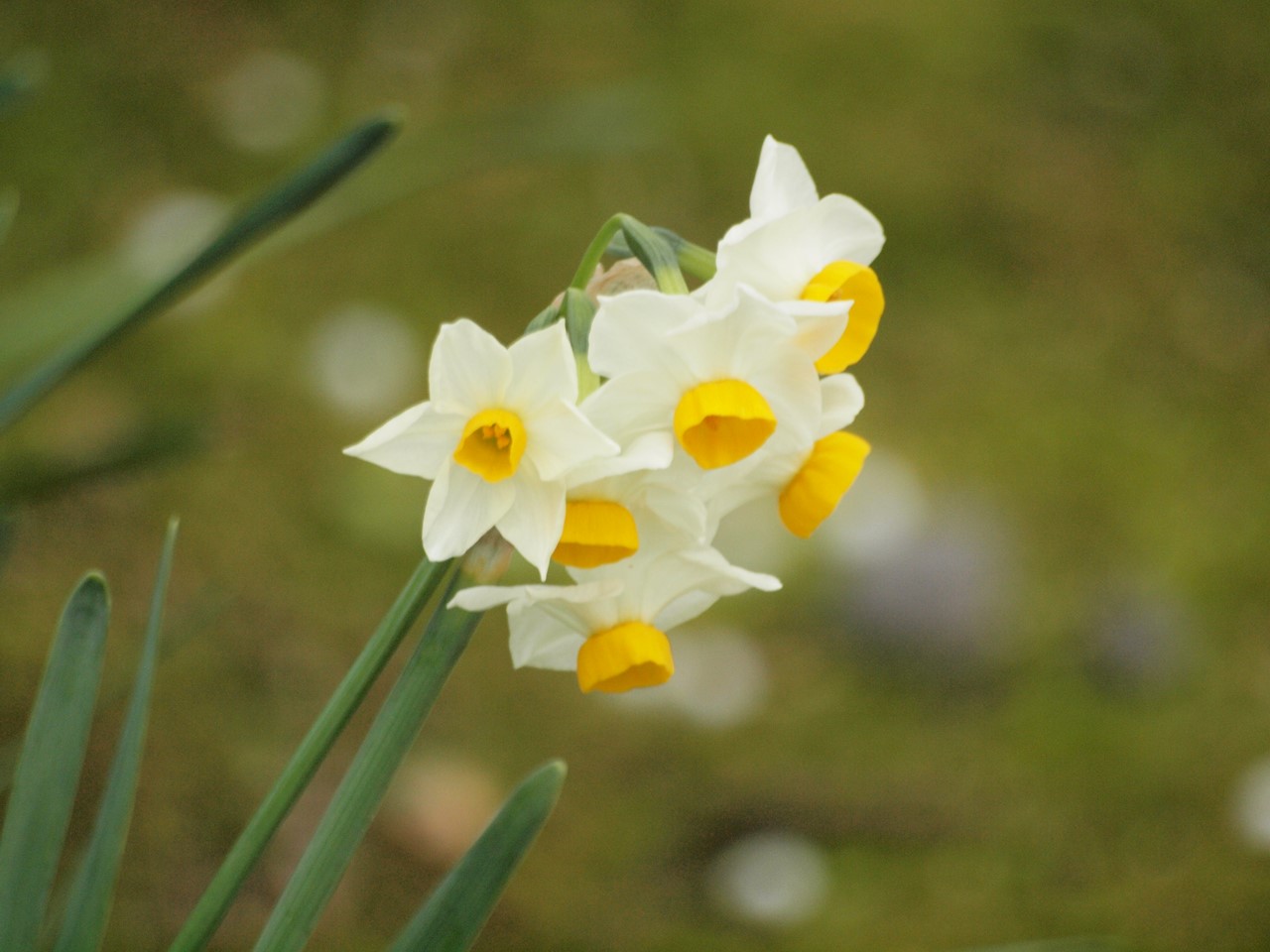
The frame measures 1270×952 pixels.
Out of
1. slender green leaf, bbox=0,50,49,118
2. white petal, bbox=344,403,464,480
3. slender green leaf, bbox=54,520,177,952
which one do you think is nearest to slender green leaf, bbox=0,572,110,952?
slender green leaf, bbox=54,520,177,952

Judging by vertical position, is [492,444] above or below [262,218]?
below

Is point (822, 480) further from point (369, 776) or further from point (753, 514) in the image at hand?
point (753, 514)

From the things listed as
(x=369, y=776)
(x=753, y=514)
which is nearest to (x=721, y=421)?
(x=369, y=776)

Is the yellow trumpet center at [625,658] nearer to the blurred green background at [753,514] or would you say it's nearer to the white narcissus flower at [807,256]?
the white narcissus flower at [807,256]

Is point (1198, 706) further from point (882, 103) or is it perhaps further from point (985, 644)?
point (882, 103)

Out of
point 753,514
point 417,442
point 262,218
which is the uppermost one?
point 753,514

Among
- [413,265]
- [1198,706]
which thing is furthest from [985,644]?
[413,265]

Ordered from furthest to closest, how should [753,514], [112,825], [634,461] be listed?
[753,514], [112,825], [634,461]

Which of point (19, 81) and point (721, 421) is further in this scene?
point (19, 81)
